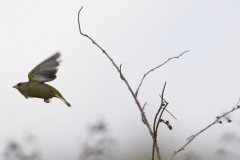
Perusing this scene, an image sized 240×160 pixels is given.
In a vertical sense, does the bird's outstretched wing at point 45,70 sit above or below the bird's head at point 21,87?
above

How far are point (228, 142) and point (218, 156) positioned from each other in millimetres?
325

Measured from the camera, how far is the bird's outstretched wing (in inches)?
116

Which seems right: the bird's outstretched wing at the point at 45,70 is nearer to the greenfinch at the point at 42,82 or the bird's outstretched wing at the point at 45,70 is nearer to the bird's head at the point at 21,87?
the greenfinch at the point at 42,82

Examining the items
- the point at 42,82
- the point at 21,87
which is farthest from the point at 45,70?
the point at 21,87

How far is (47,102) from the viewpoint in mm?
2893

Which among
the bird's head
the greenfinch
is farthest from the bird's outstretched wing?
the bird's head

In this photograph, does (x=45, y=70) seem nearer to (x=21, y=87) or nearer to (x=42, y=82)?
(x=42, y=82)

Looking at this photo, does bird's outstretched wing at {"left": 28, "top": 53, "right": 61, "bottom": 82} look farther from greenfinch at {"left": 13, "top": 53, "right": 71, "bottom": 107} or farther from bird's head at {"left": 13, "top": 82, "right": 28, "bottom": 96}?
bird's head at {"left": 13, "top": 82, "right": 28, "bottom": 96}

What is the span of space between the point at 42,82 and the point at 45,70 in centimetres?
9

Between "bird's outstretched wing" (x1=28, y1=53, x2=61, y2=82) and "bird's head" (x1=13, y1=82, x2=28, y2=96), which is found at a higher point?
"bird's outstretched wing" (x1=28, y1=53, x2=61, y2=82)

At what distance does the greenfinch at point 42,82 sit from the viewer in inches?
113

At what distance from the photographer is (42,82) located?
299 cm

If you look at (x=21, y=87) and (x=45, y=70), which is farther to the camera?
(x=45, y=70)

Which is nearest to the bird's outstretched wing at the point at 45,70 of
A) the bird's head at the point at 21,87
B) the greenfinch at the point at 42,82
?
the greenfinch at the point at 42,82
